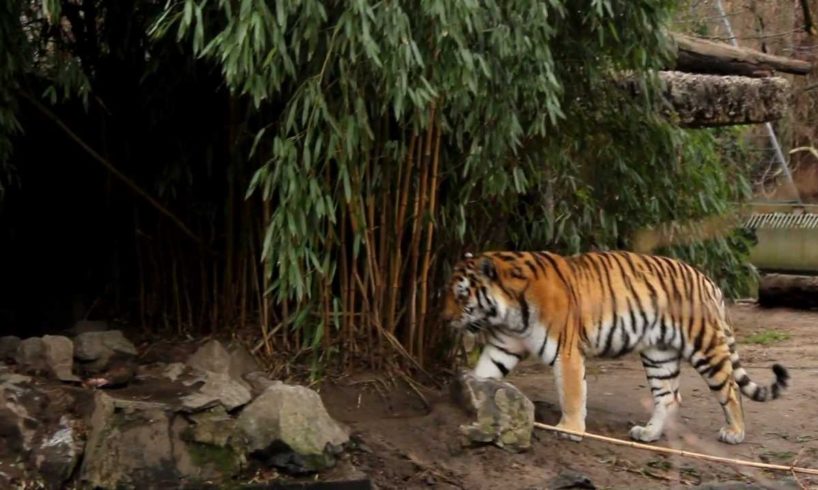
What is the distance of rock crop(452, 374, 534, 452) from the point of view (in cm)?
641

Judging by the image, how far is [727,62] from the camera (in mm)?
9297

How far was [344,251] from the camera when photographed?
21.8 ft

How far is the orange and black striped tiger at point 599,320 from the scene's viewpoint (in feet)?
22.2

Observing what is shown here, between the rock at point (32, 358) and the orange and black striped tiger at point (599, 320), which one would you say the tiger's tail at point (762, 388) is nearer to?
the orange and black striped tiger at point (599, 320)

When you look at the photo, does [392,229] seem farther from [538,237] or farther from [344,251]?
[538,237]

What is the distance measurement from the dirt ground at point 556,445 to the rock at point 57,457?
1.38m

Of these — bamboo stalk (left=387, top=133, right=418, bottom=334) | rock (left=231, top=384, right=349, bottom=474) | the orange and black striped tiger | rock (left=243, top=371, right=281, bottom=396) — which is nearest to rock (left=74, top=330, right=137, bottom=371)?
rock (left=243, top=371, right=281, bottom=396)

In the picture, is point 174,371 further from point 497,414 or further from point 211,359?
point 497,414

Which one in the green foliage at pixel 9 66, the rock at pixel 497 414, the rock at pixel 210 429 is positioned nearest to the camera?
the green foliage at pixel 9 66

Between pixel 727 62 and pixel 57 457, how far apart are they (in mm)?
5841

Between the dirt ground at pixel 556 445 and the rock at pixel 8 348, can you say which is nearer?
the dirt ground at pixel 556 445

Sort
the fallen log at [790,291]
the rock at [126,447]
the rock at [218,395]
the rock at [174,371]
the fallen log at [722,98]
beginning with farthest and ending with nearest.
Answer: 1. the fallen log at [790,291]
2. the fallen log at [722,98]
3. the rock at [174,371]
4. the rock at [218,395]
5. the rock at [126,447]

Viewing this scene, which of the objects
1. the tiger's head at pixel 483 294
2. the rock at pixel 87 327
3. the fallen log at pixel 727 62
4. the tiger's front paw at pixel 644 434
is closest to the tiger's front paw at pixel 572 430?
the tiger's front paw at pixel 644 434

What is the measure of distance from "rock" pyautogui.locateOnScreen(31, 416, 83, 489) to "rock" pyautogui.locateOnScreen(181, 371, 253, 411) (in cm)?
56
